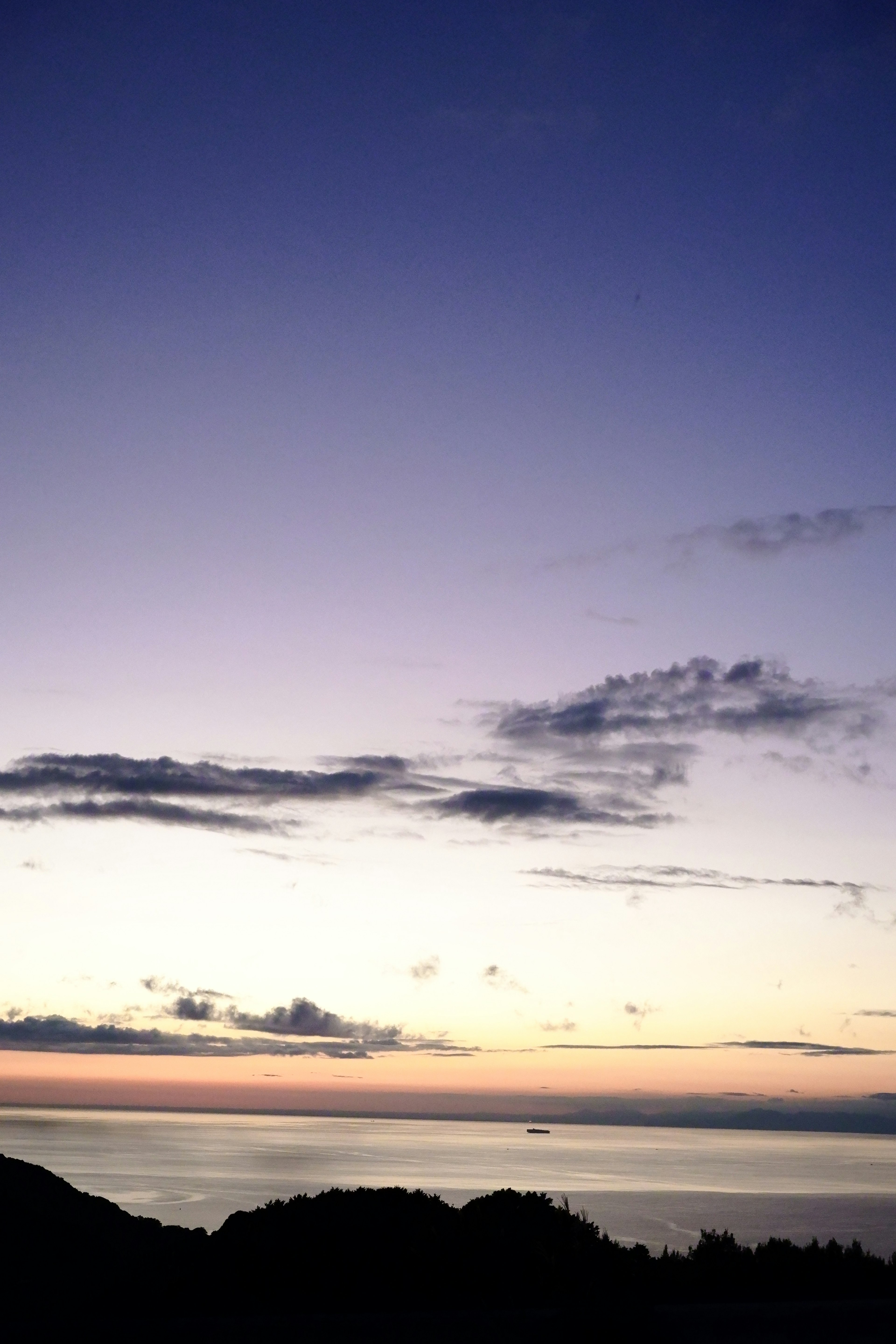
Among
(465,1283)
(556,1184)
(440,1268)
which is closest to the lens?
(465,1283)

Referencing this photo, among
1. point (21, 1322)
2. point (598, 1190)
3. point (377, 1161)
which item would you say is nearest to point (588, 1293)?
point (21, 1322)

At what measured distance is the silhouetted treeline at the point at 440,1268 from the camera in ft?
59.4

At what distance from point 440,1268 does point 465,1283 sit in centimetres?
51

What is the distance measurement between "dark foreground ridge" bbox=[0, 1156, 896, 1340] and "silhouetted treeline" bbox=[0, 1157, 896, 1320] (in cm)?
3

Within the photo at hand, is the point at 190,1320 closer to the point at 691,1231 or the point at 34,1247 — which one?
the point at 34,1247

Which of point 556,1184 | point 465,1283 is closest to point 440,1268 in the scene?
point 465,1283

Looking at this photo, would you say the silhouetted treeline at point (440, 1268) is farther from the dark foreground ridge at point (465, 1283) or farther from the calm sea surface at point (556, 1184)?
the calm sea surface at point (556, 1184)

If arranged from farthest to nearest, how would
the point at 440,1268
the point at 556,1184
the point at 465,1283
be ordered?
the point at 556,1184 < the point at 440,1268 < the point at 465,1283

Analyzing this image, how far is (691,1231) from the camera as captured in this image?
247 ft

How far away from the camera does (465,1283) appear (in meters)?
18.6

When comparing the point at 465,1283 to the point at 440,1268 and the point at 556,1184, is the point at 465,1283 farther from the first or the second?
the point at 556,1184

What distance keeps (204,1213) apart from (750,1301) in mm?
67718

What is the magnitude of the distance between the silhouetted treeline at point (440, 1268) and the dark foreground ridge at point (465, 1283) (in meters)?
0.03

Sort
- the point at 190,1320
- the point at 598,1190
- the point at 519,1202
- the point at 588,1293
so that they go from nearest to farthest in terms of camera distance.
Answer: the point at 190,1320 < the point at 588,1293 < the point at 519,1202 < the point at 598,1190
